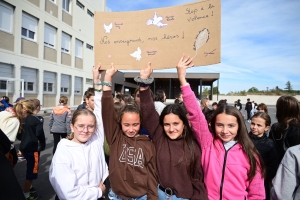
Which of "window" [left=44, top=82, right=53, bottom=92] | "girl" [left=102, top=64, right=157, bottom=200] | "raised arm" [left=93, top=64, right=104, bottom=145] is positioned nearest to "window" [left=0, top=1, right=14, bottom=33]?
"window" [left=44, top=82, right=53, bottom=92]

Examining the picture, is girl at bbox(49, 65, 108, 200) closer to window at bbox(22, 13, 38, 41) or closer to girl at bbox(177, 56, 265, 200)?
girl at bbox(177, 56, 265, 200)

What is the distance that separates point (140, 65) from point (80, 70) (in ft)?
63.9

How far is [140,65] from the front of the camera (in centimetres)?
230

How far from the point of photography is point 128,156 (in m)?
1.90

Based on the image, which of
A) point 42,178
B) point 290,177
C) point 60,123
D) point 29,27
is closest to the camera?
point 290,177

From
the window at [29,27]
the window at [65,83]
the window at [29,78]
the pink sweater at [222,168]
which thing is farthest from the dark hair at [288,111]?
the window at [65,83]

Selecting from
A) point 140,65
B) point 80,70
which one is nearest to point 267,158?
point 140,65

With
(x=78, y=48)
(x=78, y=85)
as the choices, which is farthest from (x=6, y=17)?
(x=78, y=85)

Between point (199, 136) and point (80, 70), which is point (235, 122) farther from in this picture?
point (80, 70)

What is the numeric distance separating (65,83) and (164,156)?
18.5m

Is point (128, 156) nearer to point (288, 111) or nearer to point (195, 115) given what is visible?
point (195, 115)

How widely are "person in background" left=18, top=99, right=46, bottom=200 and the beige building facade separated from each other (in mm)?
10689

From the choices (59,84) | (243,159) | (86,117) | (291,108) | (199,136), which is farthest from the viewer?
(59,84)

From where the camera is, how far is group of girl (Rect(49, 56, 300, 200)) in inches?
70.2
